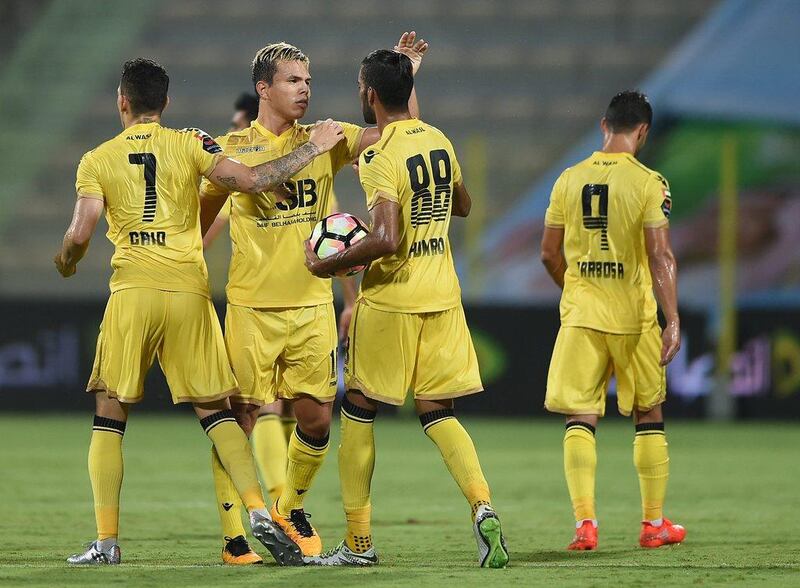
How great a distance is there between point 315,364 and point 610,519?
233 centimetres

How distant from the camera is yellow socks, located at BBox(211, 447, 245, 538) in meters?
5.89

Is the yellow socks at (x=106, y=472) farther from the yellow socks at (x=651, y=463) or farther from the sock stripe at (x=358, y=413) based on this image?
the yellow socks at (x=651, y=463)

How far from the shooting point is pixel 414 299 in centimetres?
577

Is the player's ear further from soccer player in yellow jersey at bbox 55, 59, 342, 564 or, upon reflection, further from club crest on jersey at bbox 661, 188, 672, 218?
club crest on jersey at bbox 661, 188, 672, 218

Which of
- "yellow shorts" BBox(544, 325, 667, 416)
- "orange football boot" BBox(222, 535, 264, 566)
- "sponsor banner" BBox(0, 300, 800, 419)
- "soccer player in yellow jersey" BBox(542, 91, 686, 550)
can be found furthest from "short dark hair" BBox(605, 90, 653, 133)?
"sponsor banner" BBox(0, 300, 800, 419)

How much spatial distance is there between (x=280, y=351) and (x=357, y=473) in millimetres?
651

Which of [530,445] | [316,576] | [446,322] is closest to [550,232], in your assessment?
[446,322]

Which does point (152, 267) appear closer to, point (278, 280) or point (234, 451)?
point (278, 280)

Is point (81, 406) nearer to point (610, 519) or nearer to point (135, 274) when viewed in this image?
point (610, 519)

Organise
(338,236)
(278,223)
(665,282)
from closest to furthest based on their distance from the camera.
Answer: (338,236), (278,223), (665,282)

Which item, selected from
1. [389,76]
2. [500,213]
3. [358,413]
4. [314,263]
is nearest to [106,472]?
[358,413]

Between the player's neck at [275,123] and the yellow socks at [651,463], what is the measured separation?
2251 mm

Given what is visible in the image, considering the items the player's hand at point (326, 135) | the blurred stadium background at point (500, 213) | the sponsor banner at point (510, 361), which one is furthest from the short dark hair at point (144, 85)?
the sponsor banner at point (510, 361)

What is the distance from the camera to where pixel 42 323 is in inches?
585
